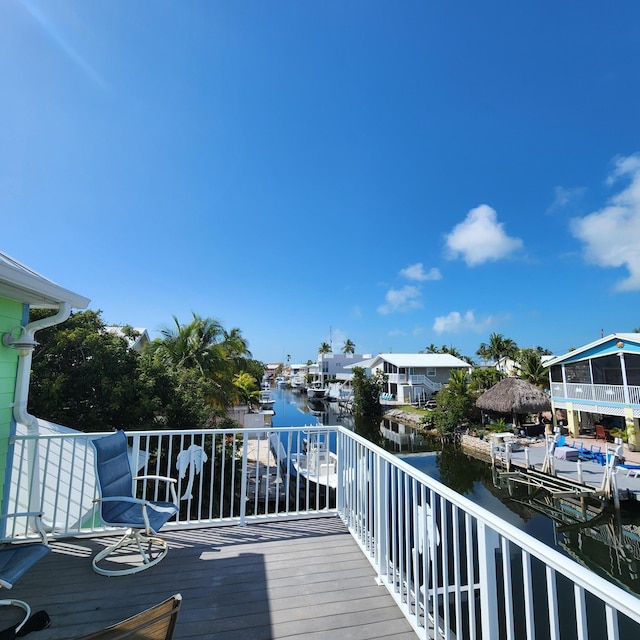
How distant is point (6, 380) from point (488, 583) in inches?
150

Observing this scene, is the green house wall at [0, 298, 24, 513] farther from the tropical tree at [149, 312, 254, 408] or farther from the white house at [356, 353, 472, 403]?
the white house at [356, 353, 472, 403]

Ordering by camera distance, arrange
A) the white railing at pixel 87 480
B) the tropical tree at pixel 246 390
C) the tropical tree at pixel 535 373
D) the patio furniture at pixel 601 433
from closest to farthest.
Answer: the white railing at pixel 87 480 < the patio furniture at pixel 601 433 < the tropical tree at pixel 246 390 < the tropical tree at pixel 535 373

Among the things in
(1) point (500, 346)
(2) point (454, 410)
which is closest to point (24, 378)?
(2) point (454, 410)

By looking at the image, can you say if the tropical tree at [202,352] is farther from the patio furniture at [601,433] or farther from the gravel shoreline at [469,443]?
the patio furniture at [601,433]

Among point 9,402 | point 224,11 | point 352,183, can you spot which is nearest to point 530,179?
point 352,183

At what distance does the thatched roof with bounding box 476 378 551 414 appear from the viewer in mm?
17344

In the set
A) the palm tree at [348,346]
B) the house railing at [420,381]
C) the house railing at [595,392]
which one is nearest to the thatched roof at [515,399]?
the house railing at [595,392]

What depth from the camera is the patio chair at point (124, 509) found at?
2551 mm

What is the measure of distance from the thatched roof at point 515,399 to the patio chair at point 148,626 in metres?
19.4

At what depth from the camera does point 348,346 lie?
71.3 meters

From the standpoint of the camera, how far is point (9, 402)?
9.93 feet

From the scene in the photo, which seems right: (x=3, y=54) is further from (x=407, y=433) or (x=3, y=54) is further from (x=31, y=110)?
(x=407, y=433)

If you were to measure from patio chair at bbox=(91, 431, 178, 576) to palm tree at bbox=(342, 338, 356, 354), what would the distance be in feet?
226

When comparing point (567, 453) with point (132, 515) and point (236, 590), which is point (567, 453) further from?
point (132, 515)
